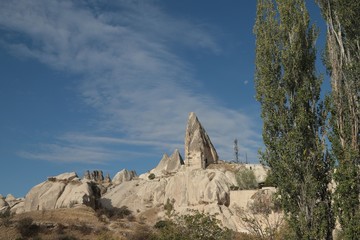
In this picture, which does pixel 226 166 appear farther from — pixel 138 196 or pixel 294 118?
pixel 294 118

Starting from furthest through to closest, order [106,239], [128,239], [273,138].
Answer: [128,239] → [106,239] → [273,138]

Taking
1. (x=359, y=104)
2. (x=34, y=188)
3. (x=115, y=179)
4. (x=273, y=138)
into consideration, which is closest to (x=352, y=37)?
(x=359, y=104)

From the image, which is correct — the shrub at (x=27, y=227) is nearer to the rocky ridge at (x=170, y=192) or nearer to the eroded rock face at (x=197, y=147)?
the rocky ridge at (x=170, y=192)

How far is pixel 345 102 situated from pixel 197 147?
3793 cm

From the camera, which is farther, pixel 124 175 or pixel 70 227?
pixel 124 175

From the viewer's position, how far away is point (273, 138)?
1650cm

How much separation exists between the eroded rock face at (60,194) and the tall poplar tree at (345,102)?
33057 millimetres

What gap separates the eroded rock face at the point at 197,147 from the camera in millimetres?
52781

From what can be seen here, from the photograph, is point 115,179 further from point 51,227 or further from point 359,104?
→ point 359,104

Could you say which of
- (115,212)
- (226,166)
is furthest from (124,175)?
(115,212)

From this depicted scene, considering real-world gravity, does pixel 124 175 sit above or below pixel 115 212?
above

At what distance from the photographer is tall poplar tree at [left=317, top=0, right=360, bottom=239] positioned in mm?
14078

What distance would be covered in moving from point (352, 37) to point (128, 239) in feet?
73.5

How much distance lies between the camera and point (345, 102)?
15805mm
